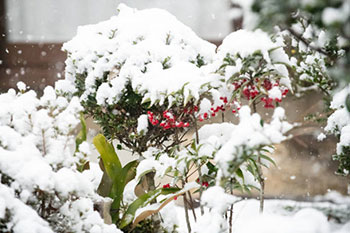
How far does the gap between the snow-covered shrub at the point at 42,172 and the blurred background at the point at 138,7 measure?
2.44 m

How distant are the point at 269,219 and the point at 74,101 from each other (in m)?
0.76

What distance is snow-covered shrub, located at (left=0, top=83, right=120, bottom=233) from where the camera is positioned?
1176mm

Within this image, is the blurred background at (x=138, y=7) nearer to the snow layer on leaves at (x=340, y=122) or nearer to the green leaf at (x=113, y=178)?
the snow layer on leaves at (x=340, y=122)

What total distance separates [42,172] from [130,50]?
2.87 ft

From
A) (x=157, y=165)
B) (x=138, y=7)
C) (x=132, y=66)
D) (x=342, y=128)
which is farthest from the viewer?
(x=138, y=7)

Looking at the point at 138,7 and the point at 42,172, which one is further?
the point at 138,7

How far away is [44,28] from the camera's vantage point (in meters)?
3.78

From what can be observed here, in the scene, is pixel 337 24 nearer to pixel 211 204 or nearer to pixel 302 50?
pixel 211 204

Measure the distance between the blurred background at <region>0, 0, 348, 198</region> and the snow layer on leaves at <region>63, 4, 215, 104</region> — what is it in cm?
162

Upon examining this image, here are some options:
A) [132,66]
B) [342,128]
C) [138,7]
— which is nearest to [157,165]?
[132,66]

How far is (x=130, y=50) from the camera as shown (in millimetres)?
1859

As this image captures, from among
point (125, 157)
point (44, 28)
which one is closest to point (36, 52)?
point (44, 28)

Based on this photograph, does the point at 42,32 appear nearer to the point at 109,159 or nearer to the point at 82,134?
the point at 82,134

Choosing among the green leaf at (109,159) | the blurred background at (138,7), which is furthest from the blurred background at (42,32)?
the green leaf at (109,159)
